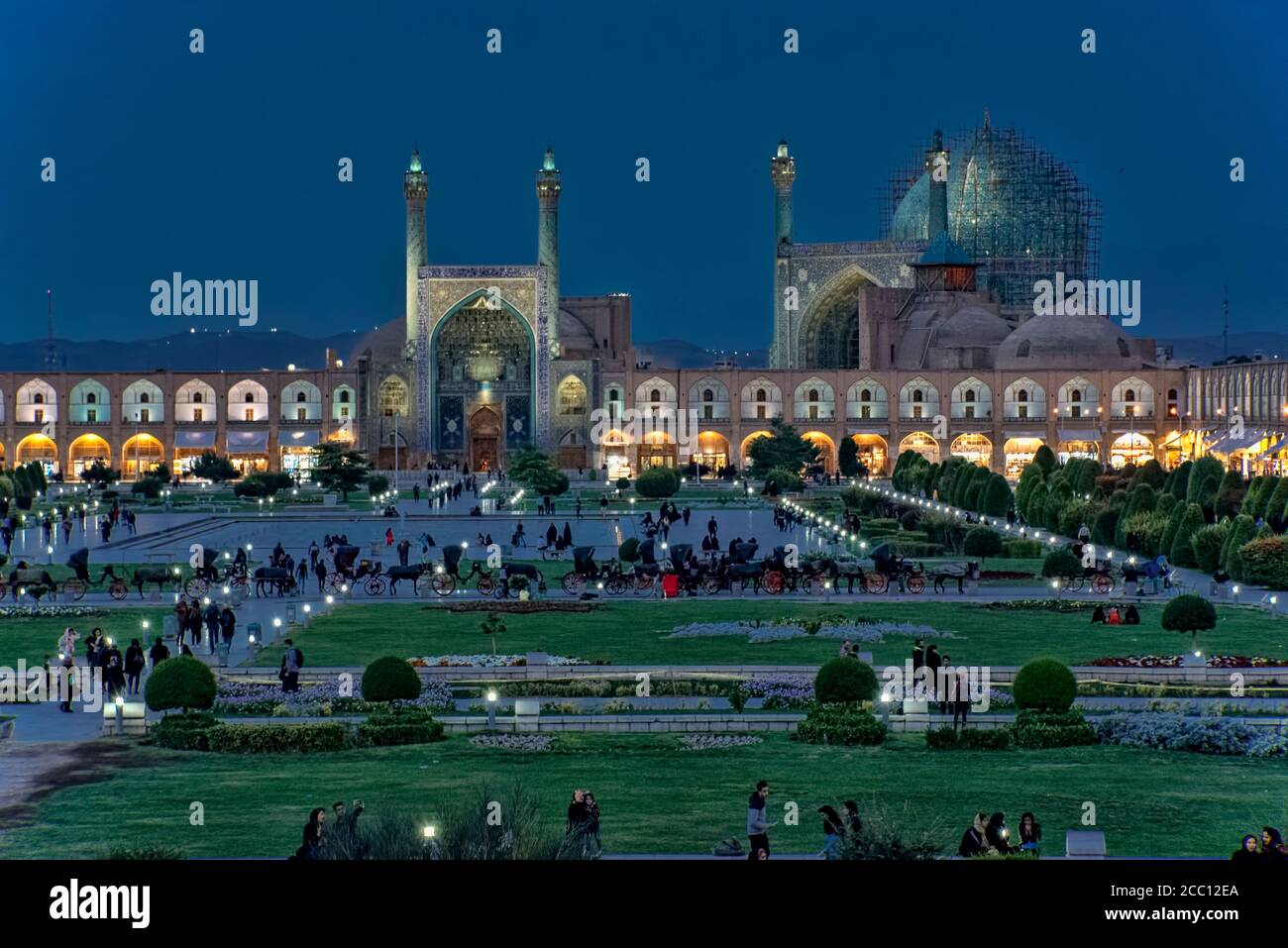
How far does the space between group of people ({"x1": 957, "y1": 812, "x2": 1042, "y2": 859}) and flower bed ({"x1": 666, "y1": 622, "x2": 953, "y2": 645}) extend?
12827 millimetres

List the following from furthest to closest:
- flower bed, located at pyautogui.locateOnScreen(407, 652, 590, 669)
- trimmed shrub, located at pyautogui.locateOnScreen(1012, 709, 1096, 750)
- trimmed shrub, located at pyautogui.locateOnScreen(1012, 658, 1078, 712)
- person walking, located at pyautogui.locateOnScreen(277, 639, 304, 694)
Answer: flower bed, located at pyautogui.locateOnScreen(407, 652, 590, 669) < person walking, located at pyautogui.locateOnScreen(277, 639, 304, 694) < trimmed shrub, located at pyautogui.locateOnScreen(1012, 658, 1078, 712) < trimmed shrub, located at pyautogui.locateOnScreen(1012, 709, 1096, 750)

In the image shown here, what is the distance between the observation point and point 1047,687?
1897cm

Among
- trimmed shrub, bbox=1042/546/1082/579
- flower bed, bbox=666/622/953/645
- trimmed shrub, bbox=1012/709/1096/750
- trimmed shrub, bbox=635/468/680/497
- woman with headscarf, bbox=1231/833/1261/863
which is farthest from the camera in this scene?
trimmed shrub, bbox=635/468/680/497

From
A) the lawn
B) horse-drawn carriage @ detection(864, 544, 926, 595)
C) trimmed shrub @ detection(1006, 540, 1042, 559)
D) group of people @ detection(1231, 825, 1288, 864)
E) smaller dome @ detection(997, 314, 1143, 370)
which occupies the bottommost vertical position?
the lawn

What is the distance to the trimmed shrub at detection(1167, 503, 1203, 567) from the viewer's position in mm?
37188

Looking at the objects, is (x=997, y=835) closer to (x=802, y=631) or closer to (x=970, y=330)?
(x=802, y=631)

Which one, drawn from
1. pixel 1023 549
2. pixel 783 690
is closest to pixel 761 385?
pixel 1023 549

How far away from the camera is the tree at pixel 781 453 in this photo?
69625mm

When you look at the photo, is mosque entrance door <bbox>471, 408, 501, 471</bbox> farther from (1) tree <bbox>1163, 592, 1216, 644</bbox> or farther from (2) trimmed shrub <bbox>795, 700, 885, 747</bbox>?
(2) trimmed shrub <bbox>795, 700, 885, 747</bbox>

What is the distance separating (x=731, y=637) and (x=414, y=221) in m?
58.8

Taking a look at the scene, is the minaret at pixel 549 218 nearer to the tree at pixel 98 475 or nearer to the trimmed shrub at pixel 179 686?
the tree at pixel 98 475

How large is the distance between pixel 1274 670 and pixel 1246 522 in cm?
1259

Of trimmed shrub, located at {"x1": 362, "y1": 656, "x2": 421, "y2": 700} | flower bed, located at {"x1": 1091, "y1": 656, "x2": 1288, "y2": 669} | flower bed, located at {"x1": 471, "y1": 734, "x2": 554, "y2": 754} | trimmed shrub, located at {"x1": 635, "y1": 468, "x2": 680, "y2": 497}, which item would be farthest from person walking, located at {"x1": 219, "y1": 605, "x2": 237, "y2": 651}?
trimmed shrub, located at {"x1": 635, "y1": 468, "x2": 680, "y2": 497}

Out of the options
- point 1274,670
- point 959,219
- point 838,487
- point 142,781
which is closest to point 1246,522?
point 1274,670
